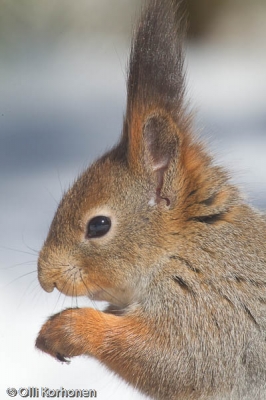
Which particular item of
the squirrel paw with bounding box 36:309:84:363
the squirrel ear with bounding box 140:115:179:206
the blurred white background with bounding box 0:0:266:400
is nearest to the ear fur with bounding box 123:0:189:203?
the squirrel ear with bounding box 140:115:179:206

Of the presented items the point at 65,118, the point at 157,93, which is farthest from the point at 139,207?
the point at 65,118

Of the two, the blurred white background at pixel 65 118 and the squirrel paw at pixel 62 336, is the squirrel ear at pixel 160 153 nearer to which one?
the blurred white background at pixel 65 118

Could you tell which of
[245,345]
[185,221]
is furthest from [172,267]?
[245,345]

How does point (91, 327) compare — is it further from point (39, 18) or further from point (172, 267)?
point (39, 18)

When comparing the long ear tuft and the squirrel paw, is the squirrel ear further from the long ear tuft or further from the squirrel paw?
the squirrel paw

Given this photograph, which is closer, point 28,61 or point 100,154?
point 100,154
